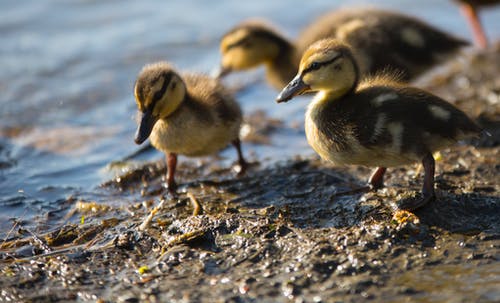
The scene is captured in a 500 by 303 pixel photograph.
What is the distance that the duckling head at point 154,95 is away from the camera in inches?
189

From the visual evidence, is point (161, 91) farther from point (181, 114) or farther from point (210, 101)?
point (210, 101)

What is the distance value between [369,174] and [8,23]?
5635 millimetres

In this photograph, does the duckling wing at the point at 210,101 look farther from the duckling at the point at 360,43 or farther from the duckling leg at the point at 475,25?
the duckling leg at the point at 475,25

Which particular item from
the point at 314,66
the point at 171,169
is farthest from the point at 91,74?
the point at 314,66

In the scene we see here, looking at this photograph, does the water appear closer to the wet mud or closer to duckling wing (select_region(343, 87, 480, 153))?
the wet mud

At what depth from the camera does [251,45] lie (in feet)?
22.8

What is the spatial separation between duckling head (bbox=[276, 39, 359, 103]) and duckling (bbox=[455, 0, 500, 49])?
445cm

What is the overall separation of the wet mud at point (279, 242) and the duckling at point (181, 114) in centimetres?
31

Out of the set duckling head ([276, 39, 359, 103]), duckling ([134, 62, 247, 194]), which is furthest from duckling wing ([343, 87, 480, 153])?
duckling ([134, 62, 247, 194])

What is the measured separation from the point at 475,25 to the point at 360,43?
115 inches

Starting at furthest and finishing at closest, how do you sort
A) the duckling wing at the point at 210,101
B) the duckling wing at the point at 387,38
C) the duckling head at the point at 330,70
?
the duckling wing at the point at 387,38 → the duckling wing at the point at 210,101 → the duckling head at the point at 330,70

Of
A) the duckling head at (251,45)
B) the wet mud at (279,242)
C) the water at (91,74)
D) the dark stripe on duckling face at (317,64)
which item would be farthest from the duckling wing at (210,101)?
the duckling head at (251,45)

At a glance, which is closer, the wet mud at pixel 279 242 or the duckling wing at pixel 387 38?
the wet mud at pixel 279 242

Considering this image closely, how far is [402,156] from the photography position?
421cm
